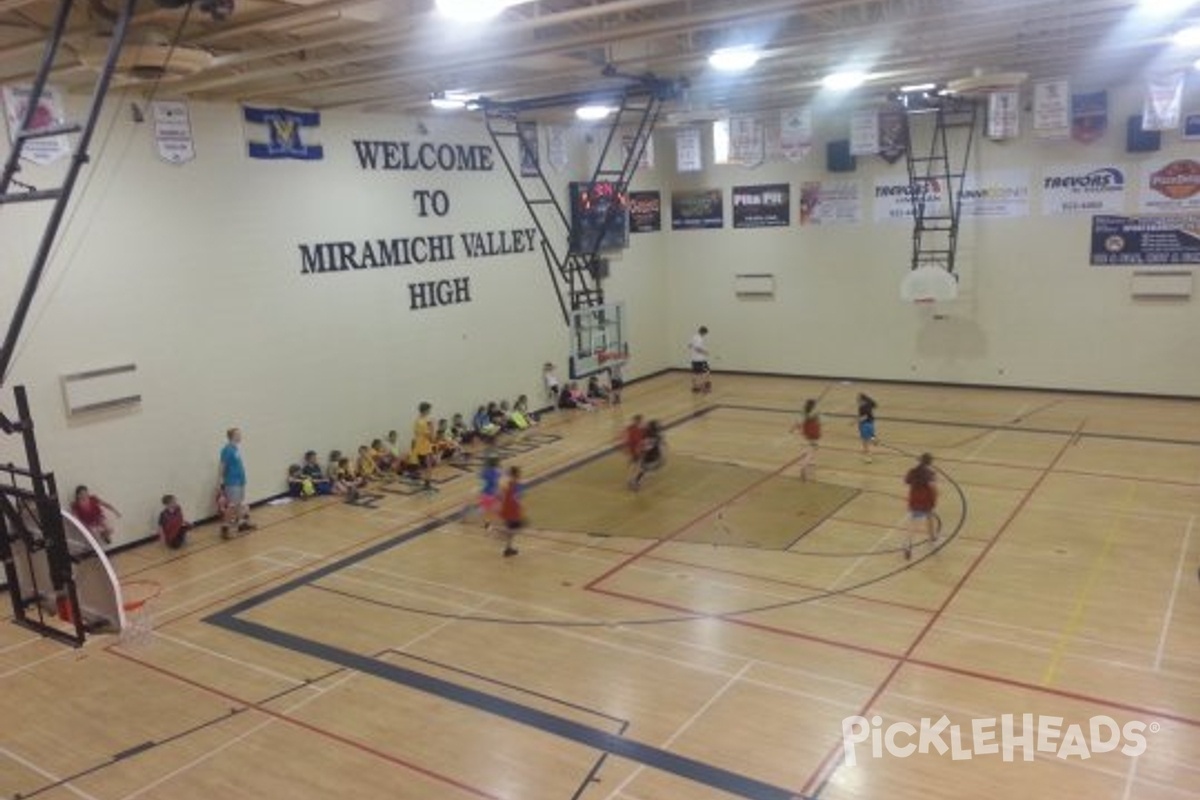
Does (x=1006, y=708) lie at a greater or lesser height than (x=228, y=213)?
lesser

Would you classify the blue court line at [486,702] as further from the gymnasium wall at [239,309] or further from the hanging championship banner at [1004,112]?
the hanging championship banner at [1004,112]

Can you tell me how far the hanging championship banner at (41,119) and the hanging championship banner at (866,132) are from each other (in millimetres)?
12296

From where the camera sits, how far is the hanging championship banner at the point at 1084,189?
1661cm

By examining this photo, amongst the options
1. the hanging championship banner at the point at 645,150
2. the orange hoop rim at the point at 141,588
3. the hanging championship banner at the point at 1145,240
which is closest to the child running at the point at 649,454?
the orange hoop rim at the point at 141,588

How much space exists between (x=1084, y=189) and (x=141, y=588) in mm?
16634

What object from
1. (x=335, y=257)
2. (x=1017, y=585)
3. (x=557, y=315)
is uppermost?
(x=335, y=257)

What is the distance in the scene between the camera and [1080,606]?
8711mm

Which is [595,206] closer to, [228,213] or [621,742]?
[228,213]

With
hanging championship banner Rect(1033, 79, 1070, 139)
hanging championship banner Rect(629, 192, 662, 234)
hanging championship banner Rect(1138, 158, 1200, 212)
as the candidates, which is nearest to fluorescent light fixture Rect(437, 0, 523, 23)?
hanging championship banner Rect(1033, 79, 1070, 139)

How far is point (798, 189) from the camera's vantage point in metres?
19.8

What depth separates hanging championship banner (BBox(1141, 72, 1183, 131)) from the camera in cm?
1343

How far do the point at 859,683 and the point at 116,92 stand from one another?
10689 millimetres

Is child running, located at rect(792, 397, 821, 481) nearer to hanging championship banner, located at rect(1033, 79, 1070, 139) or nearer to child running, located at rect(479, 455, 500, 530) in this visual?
child running, located at rect(479, 455, 500, 530)

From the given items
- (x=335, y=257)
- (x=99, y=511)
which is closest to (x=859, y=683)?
(x=99, y=511)
